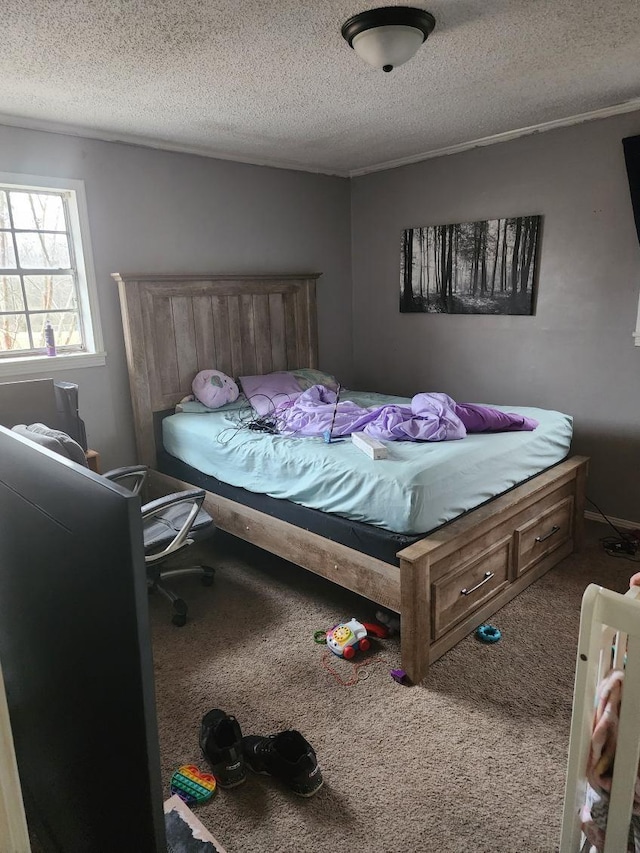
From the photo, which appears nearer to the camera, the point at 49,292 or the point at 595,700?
the point at 595,700

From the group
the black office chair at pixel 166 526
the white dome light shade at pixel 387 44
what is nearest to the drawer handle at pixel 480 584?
the black office chair at pixel 166 526

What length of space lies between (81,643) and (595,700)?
3.09 ft

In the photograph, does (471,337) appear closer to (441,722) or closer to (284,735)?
(441,722)

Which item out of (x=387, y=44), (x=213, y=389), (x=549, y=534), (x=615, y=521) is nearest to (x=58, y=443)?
(x=213, y=389)

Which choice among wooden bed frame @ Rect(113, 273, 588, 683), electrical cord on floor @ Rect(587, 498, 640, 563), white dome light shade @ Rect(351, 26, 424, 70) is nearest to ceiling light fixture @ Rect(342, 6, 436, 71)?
white dome light shade @ Rect(351, 26, 424, 70)

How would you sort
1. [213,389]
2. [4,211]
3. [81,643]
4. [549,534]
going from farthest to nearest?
[213,389], [4,211], [549,534], [81,643]

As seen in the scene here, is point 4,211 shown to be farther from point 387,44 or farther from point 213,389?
point 387,44

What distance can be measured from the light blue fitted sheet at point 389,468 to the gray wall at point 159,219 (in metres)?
0.72

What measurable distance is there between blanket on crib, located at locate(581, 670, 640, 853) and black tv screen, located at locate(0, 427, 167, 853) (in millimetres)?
795

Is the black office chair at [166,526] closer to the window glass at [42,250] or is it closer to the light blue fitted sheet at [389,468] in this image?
the light blue fitted sheet at [389,468]

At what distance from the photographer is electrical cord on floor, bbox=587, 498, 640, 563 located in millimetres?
3145

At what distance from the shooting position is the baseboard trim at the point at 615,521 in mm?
3461

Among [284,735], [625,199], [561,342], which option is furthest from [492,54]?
[284,735]

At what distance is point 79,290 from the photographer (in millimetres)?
3396
